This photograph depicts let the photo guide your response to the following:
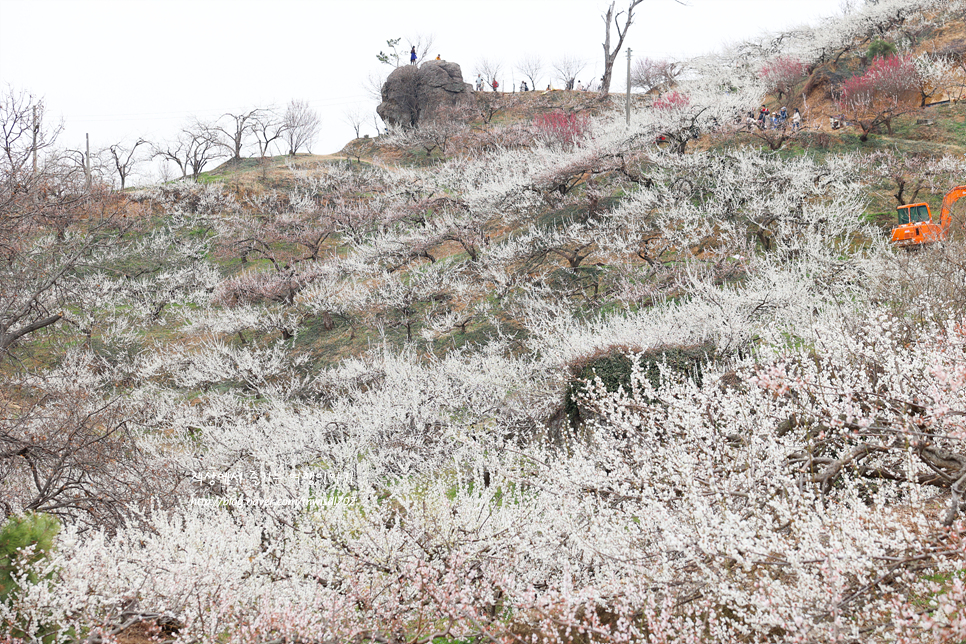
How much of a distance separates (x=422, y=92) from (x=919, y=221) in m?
39.3

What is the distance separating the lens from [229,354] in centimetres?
2183

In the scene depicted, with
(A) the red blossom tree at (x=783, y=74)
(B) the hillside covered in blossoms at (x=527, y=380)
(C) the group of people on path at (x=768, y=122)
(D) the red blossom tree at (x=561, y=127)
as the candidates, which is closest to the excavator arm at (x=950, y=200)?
(B) the hillside covered in blossoms at (x=527, y=380)

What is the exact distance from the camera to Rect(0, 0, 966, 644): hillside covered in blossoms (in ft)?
13.1

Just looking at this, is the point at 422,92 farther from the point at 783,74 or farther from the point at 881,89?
the point at 881,89

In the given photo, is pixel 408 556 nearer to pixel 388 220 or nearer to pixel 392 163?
pixel 388 220

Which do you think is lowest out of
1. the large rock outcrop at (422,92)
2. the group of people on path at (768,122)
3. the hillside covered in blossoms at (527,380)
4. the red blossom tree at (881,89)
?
the hillside covered in blossoms at (527,380)

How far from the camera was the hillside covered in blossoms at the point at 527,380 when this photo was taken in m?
3.98

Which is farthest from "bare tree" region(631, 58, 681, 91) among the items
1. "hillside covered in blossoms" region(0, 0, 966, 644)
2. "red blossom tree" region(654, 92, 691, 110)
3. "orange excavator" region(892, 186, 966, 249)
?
"orange excavator" region(892, 186, 966, 249)

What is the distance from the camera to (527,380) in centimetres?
1306

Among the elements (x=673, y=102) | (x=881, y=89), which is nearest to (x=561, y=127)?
(x=673, y=102)

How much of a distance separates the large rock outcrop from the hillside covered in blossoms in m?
2.92

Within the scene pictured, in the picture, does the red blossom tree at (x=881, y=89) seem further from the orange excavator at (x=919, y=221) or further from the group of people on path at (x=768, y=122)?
the orange excavator at (x=919, y=221)

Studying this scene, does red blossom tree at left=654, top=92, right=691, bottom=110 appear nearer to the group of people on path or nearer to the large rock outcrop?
the group of people on path

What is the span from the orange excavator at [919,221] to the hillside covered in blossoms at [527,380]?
49 centimetres
